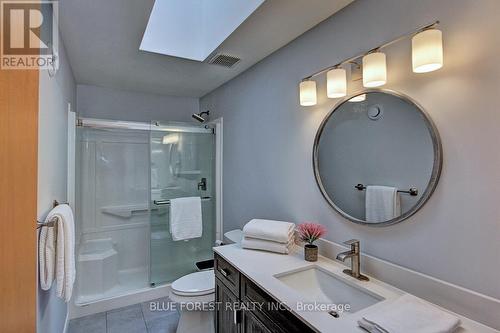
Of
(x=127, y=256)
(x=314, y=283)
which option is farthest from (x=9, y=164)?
(x=127, y=256)

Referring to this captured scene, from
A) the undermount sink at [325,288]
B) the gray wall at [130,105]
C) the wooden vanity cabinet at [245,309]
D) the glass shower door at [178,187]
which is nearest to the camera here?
the wooden vanity cabinet at [245,309]

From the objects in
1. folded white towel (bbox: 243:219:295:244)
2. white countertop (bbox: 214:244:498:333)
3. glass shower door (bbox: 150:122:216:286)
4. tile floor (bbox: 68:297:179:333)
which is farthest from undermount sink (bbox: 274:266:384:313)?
glass shower door (bbox: 150:122:216:286)

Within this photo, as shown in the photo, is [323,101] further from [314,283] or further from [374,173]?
[314,283]

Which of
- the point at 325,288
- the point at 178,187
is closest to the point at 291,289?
the point at 325,288

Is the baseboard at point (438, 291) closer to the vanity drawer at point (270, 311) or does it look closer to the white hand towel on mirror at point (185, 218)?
the vanity drawer at point (270, 311)

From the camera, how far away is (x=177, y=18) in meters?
2.14

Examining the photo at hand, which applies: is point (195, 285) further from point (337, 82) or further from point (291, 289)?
point (337, 82)

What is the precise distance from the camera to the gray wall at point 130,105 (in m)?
3.05

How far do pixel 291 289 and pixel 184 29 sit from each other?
2.10 m

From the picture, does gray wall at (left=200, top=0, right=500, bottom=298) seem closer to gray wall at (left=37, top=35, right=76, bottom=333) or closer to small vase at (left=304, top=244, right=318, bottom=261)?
small vase at (left=304, top=244, right=318, bottom=261)

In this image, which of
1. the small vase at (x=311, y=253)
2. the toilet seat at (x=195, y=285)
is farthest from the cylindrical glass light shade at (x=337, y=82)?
the toilet seat at (x=195, y=285)

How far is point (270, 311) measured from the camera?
4.00 ft

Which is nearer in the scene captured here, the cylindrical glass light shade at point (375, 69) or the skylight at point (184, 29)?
the cylindrical glass light shade at point (375, 69)

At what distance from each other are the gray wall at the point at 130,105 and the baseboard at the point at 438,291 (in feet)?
9.82
